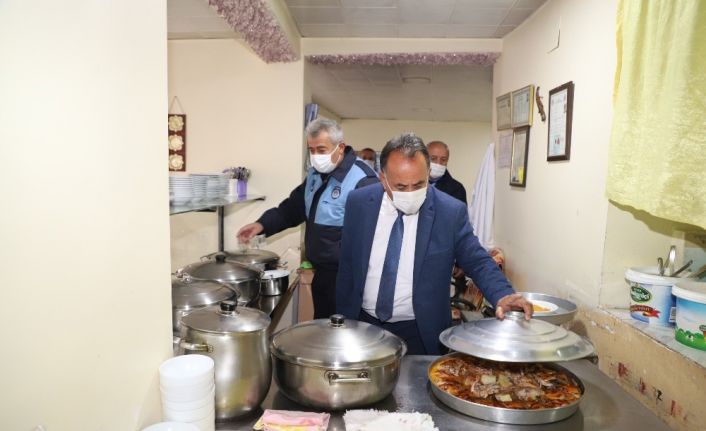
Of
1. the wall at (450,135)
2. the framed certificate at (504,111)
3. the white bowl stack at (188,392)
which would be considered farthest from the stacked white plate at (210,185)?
the wall at (450,135)

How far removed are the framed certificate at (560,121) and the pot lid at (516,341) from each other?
135 centimetres

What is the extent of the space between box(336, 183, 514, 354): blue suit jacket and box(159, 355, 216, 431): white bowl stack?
88 cm

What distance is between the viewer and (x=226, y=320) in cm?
115

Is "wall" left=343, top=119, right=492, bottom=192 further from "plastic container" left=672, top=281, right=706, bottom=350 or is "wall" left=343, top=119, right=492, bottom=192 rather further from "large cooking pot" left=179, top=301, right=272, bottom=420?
"large cooking pot" left=179, top=301, right=272, bottom=420

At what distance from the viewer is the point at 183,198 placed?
1.80m

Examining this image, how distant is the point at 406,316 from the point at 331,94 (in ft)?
15.3

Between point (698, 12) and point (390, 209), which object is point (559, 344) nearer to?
point (390, 209)

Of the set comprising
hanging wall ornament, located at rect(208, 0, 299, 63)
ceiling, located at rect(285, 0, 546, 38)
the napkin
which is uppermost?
ceiling, located at rect(285, 0, 546, 38)

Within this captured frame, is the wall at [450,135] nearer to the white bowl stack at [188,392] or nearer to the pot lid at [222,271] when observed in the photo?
the pot lid at [222,271]

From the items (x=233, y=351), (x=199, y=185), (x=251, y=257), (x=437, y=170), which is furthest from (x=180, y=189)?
(x=437, y=170)

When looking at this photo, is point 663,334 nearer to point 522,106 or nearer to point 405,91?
point 522,106

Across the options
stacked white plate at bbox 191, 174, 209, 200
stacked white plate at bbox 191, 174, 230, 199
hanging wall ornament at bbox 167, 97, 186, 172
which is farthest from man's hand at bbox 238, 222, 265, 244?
hanging wall ornament at bbox 167, 97, 186, 172

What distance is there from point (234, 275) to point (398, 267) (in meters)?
0.71

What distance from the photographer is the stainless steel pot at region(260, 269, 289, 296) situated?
2.42 m
